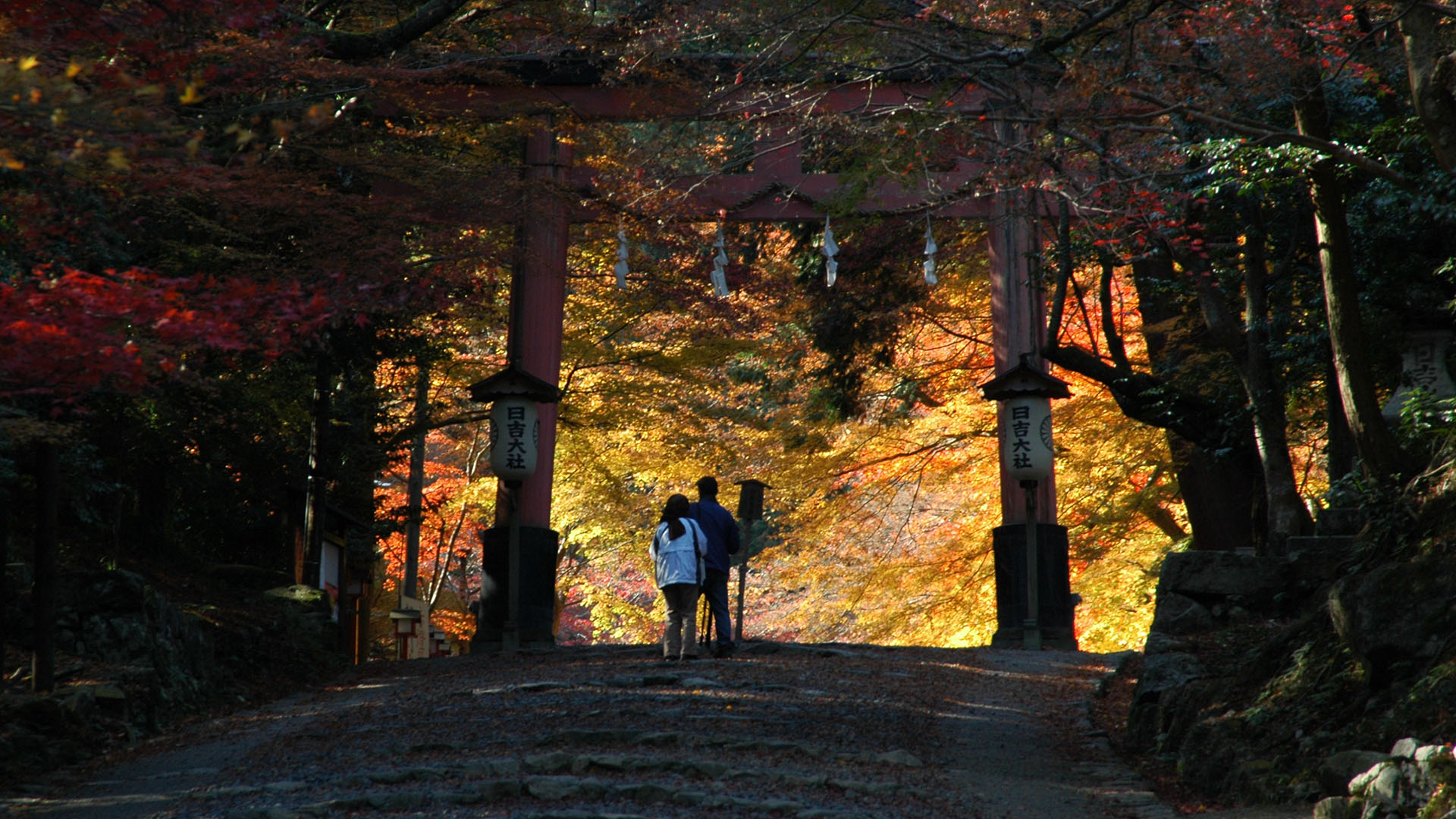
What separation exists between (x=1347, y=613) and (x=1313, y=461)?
32.5ft

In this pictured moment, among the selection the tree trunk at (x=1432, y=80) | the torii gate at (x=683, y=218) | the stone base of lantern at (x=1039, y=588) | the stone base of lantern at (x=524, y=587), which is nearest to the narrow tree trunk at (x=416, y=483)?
the torii gate at (x=683, y=218)

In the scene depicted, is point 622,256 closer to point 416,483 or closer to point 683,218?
point 683,218

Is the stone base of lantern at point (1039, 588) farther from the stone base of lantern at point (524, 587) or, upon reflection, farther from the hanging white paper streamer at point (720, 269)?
the stone base of lantern at point (524, 587)

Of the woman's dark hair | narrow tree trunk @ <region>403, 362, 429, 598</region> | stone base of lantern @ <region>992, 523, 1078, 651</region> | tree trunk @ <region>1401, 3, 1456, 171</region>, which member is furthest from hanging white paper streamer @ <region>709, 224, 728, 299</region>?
tree trunk @ <region>1401, 3, 1456, 171</region>

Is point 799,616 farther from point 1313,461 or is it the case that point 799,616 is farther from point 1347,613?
point 1347,613

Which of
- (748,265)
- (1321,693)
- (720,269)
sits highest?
(748,265)

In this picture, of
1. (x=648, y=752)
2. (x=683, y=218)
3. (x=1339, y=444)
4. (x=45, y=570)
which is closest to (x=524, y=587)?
(x=683, y=218)

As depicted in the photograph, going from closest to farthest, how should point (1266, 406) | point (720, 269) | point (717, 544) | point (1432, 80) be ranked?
point (1432, 80) → point (1266, 406) → point (717, 544) → point (720, 269)

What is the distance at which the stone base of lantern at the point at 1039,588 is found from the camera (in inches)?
517

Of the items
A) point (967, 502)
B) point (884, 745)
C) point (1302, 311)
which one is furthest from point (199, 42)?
point (967, 502)

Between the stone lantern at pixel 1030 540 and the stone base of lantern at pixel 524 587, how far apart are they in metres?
4.56

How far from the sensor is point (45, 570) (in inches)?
313

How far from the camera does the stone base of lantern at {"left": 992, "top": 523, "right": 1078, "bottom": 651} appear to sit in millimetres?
13125

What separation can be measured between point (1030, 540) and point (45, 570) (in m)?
8.14
